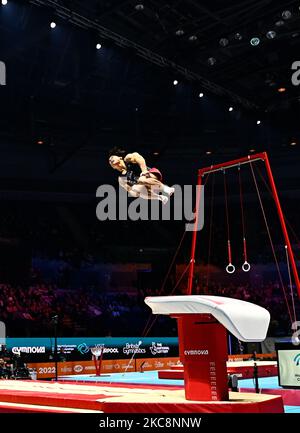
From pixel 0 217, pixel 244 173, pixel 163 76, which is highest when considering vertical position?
pixel 163 76

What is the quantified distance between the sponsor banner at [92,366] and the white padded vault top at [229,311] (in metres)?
7.38

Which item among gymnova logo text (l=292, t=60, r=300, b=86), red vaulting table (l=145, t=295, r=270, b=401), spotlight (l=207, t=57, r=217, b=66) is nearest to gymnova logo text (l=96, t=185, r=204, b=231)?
spotlight (l=207, t=57, r=217, b=66)

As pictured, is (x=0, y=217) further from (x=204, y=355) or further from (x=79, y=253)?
(x=204, y=355)

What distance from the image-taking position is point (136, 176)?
845 cm

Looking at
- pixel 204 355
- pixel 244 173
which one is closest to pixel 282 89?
pixel 244 173

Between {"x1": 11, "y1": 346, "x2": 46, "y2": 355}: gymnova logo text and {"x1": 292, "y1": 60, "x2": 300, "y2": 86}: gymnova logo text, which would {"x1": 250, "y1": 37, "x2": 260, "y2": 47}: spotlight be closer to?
{"x1": 292, "y1": 60, "x2": 300, "y2": 86}: gymnova logo text

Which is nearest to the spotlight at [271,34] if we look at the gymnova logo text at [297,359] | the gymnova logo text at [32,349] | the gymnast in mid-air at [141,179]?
the gymnast in mid-air at [141,179]

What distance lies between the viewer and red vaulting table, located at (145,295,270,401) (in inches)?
173

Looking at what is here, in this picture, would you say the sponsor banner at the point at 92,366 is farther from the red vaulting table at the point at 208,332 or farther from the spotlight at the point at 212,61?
the spotlight at the point at 212,61

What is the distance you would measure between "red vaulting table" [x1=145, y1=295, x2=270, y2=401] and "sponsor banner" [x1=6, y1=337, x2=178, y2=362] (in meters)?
5.92

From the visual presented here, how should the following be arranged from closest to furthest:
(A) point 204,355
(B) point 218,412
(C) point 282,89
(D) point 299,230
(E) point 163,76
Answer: (B) point 218,412 < (A) point 204,355 < (E) point 163,76 < (C) point 282,89 < (D) point 299,230

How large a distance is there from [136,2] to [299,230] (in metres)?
13.5

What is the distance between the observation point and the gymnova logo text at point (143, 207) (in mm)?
20500

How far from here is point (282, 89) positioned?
17484 mm
